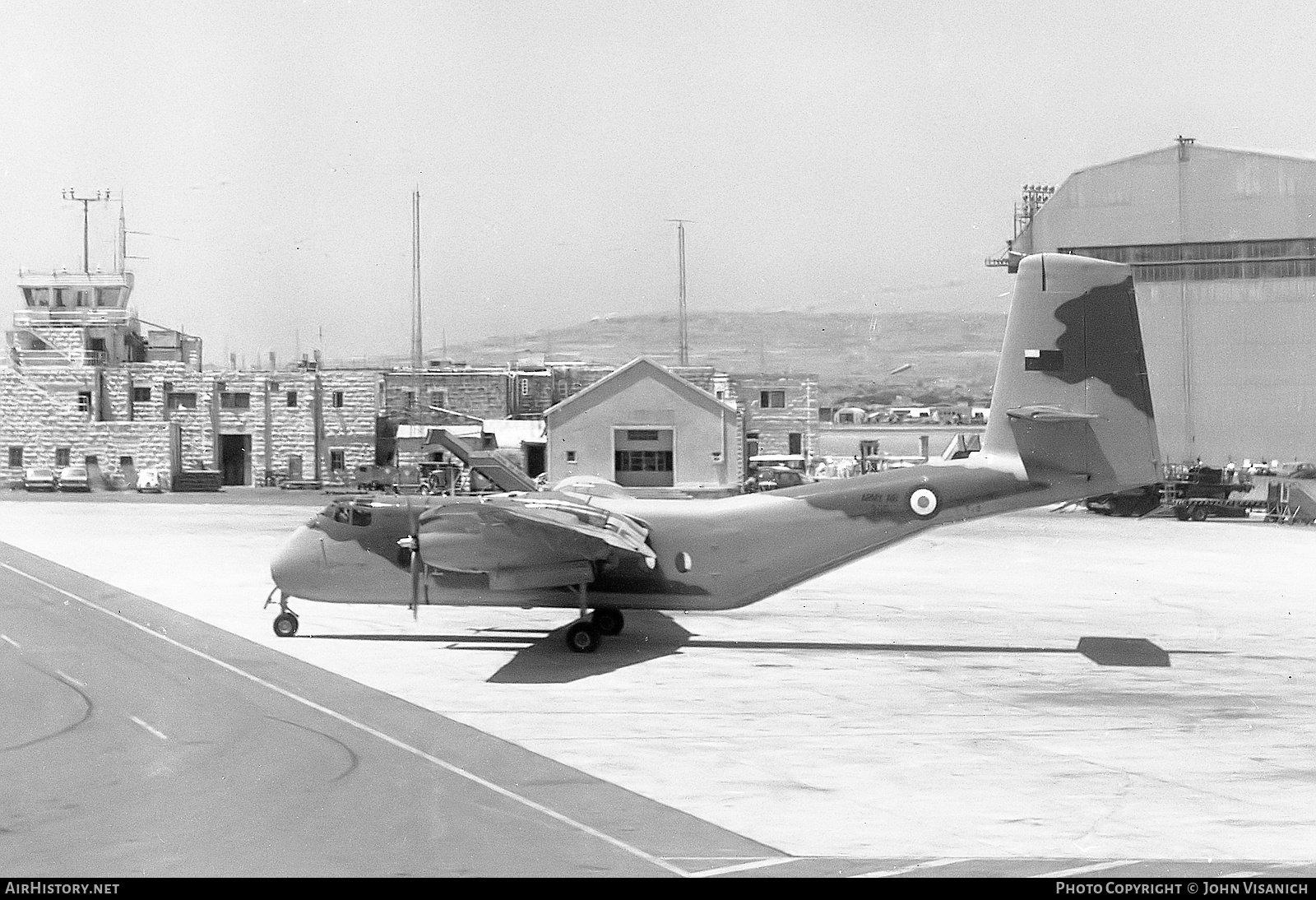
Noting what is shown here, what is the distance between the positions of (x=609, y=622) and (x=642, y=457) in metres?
36.6

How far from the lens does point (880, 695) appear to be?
788 inches

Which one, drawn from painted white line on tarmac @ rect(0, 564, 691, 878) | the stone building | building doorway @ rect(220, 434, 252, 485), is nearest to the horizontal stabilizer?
painted white line on tarmac @ rect(0, 564, 691, 878)

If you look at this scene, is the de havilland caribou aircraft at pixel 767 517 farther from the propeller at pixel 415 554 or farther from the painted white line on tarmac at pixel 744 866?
the painted white line on tarmac at pixel 744 866

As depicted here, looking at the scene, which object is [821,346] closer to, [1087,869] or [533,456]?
[533,456]

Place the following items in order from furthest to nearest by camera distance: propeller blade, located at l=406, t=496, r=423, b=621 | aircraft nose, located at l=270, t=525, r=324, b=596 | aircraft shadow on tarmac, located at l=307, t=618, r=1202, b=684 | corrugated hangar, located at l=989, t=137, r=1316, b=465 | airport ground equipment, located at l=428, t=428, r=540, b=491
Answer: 1. corrugated hangar, located at l=989, t=137, r=1316, b=465
2. airport ground equipment, located at l=428, t=428, r=540, b=491
3. aircraft nose, located at l=270, t=525, r=324, b=596
4. aircraft shadow on tarmac, located at l=307, t=618, r=1202, b=684
5. propeller blade, located at l=406, t=496, r=423, b=621

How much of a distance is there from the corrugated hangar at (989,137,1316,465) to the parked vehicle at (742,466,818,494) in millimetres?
19880

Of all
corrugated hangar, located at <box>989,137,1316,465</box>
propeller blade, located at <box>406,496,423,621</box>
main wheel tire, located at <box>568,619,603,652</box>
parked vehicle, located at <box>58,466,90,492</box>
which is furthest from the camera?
parked vehicle, located at <box>58,466,90,492</box>

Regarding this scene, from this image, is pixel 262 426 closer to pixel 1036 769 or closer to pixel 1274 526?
pixel 1274 526

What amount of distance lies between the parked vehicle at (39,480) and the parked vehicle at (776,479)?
3778 centimetres

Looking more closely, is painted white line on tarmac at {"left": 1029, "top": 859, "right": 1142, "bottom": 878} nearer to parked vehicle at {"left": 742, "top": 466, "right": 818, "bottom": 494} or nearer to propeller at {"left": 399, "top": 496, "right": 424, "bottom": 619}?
propeller at {"left": 399, "top": 496, "right": 424, "bottom": 619}

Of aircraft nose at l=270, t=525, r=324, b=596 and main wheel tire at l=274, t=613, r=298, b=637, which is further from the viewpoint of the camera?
aircraft nose at l=270, t=525, r=324, b=596

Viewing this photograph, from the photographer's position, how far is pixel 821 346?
147 meters

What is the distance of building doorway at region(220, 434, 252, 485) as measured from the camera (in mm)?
69500

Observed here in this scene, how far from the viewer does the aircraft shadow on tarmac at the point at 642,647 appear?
22766mm
